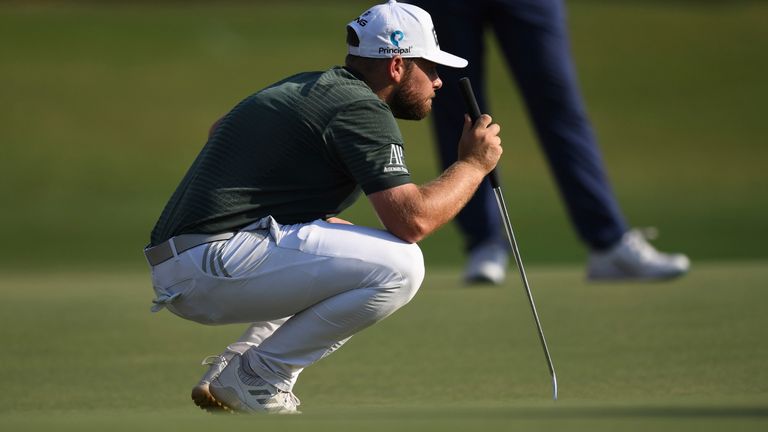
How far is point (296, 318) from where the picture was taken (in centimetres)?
379

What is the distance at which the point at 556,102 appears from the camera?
6.57 m

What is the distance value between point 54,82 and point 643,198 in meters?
7.99

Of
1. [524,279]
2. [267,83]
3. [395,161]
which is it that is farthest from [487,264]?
[267,83]

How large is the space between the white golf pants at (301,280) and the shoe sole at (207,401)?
141mm

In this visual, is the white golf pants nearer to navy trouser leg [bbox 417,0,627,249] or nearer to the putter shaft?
the putter shaft

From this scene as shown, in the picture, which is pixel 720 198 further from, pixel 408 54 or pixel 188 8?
pixel 188 8

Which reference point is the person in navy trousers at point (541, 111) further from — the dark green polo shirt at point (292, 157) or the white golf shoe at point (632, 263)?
the dark green polo shirt at point (292, 157)

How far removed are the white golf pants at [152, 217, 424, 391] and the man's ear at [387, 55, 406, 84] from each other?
0.45 meters

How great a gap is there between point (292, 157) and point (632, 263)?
2.97 metres

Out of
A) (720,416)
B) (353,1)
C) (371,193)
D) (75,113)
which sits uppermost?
(371,193)

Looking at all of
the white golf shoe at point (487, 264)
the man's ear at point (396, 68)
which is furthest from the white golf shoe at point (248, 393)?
the white golf shoe at point (487, 264)

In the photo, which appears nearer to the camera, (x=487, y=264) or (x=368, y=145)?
(x=368, y=145)

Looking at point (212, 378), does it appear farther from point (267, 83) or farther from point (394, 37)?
point (267, 83)

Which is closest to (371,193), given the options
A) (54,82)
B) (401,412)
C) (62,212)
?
(401,412)
